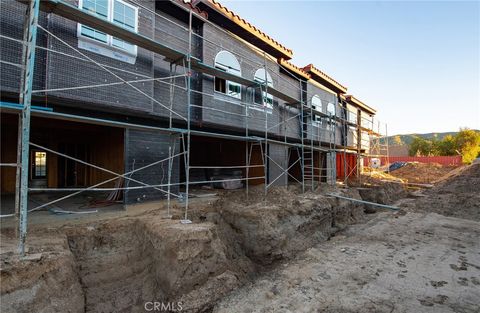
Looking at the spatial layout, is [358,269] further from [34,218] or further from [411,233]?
[34,218]

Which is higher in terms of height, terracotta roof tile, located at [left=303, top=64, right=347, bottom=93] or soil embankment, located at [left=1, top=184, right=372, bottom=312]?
terracotta roof tile, located at [left=303, top=64, right=347, bottom=93]

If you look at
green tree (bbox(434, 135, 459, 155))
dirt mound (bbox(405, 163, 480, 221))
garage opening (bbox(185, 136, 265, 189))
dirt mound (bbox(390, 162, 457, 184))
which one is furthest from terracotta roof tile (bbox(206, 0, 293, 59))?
green tree (bbox(434, 135, 459, 155))

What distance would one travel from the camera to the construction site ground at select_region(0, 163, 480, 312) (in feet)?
13.4

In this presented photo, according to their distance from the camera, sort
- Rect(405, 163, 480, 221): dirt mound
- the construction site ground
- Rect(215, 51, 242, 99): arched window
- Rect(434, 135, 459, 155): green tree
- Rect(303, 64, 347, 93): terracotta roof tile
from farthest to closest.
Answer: Rect(434, 135, 459, 155): green tree, Rect(303, 64, 347, 93): terracotta roof tile, Rect(405, 163, 480, 221): dirt mound, Rect(215, 51, 242, 99): arched window, the construction site ground

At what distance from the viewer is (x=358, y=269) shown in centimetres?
619

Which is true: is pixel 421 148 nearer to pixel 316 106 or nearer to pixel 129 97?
pixel 316 106

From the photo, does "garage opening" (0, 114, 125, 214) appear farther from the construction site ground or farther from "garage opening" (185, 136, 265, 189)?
"garage opening" (185, 136, 265, 189)

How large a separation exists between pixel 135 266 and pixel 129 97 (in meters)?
4.43

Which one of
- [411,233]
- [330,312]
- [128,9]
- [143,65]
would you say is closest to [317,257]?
[330,312]

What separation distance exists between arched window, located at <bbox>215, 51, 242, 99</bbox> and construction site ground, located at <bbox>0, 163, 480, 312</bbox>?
14.6ft

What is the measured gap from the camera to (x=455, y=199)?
13.9 m

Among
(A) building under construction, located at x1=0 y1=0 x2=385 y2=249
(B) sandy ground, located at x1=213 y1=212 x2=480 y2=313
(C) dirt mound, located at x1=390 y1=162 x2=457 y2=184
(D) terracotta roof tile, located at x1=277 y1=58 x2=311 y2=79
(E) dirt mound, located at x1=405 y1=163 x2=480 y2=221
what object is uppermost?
(D) terracotta roof tile, located at x1=277 y1=58 x2=311 y2=79

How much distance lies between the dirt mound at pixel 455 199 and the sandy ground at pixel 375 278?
4.22 m

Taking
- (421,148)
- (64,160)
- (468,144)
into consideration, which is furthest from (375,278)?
(421,148)
